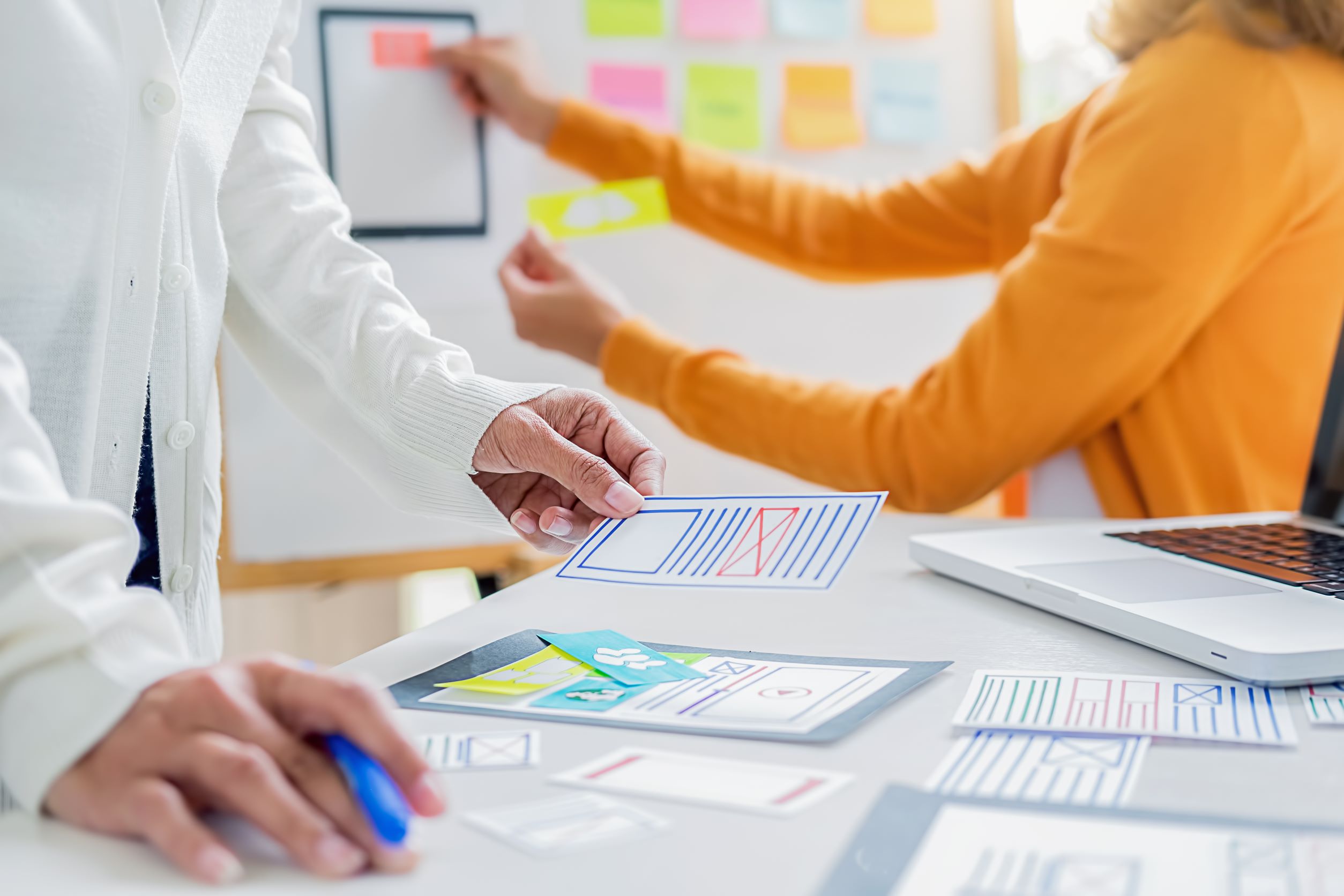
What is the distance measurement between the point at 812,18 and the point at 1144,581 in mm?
958

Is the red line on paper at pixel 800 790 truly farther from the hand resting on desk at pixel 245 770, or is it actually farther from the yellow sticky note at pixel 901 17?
the yellow sticky note at pixel 901 17

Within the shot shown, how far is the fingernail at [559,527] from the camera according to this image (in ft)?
2.00

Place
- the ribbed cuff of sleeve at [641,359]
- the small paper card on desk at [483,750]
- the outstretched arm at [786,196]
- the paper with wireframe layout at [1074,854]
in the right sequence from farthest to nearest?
the outstretched arm at [786,196]
the ribbed cuff of sleeve at [641,359]
the small paper card on desk at [483,750]
the paper with wireframe layout at [1074,854]

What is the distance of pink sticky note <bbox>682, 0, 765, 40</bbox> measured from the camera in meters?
1.33

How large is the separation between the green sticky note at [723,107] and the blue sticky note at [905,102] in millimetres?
152

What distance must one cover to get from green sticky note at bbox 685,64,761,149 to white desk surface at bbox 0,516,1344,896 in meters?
0.82

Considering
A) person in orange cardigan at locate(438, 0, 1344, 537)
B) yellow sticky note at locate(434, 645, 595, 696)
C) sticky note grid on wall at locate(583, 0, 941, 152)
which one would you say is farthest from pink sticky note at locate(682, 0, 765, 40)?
yellow sticky note at locate(434, 645, 595, 696)

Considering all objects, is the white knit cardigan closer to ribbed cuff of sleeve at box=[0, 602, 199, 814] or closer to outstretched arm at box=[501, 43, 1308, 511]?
ribbed cuff of sleeve at box=[0, 602, 199, 814]

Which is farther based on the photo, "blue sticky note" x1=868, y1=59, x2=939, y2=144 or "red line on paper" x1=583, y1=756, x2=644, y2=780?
"blue sticky note" x1=868, y1=59, x2=939, y2=144

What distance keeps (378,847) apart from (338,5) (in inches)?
41.7

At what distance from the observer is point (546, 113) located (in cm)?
126

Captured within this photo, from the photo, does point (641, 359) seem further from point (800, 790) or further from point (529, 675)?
point (800, 790)

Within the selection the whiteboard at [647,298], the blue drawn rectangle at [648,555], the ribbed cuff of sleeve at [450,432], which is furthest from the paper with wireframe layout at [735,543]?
the whiteboard at [647,298]

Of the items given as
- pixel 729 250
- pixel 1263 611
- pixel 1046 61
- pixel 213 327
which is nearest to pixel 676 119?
pixel 729 250
